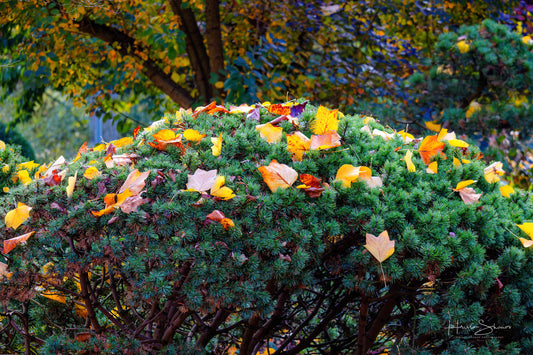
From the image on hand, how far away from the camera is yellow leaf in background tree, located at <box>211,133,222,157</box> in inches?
60.4

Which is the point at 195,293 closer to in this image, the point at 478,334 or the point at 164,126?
the point at 164,126

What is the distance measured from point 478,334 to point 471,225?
34 centimetres

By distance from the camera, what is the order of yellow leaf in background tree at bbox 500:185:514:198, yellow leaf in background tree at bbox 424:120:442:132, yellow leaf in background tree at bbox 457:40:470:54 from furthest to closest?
1. yellow leaf in background tree at bbox 424:120:442:132
2. yellow leaf in background tree at bbox 457:40:470:54
3. yellow leaf in background tree at bbox 500:185:514:198

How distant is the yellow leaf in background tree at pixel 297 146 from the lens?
1.54m

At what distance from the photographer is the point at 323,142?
155 cm

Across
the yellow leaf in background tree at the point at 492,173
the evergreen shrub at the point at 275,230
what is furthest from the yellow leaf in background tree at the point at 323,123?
the yellow leaf in background tree at the point at 492,173

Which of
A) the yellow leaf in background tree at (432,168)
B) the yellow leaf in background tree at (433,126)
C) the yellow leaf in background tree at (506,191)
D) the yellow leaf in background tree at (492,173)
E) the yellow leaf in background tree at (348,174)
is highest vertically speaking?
the yellow leaf in background tree at (348,174)

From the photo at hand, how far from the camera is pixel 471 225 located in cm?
148

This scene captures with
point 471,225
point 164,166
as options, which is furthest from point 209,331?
point 471,225

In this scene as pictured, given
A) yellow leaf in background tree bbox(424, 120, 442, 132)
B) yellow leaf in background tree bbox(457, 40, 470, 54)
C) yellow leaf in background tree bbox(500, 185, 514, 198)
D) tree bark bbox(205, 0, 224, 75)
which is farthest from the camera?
tree bark bbox(205, 0, 224, 75)

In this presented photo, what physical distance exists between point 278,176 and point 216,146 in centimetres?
25

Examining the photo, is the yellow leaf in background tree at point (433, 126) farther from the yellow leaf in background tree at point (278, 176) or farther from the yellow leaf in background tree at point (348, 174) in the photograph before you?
the yellow leaf in background tree at point (278, 176)

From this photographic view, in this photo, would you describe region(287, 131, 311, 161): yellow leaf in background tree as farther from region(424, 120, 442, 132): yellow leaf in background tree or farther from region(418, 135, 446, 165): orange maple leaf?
region(424, 120, 442, 132): yellow leaf in background tree

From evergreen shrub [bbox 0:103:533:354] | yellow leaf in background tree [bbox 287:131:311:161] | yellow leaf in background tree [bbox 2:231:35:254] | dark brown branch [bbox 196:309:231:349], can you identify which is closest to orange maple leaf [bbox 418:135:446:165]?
evergreen shrub [bbox 0:103:533:354]
